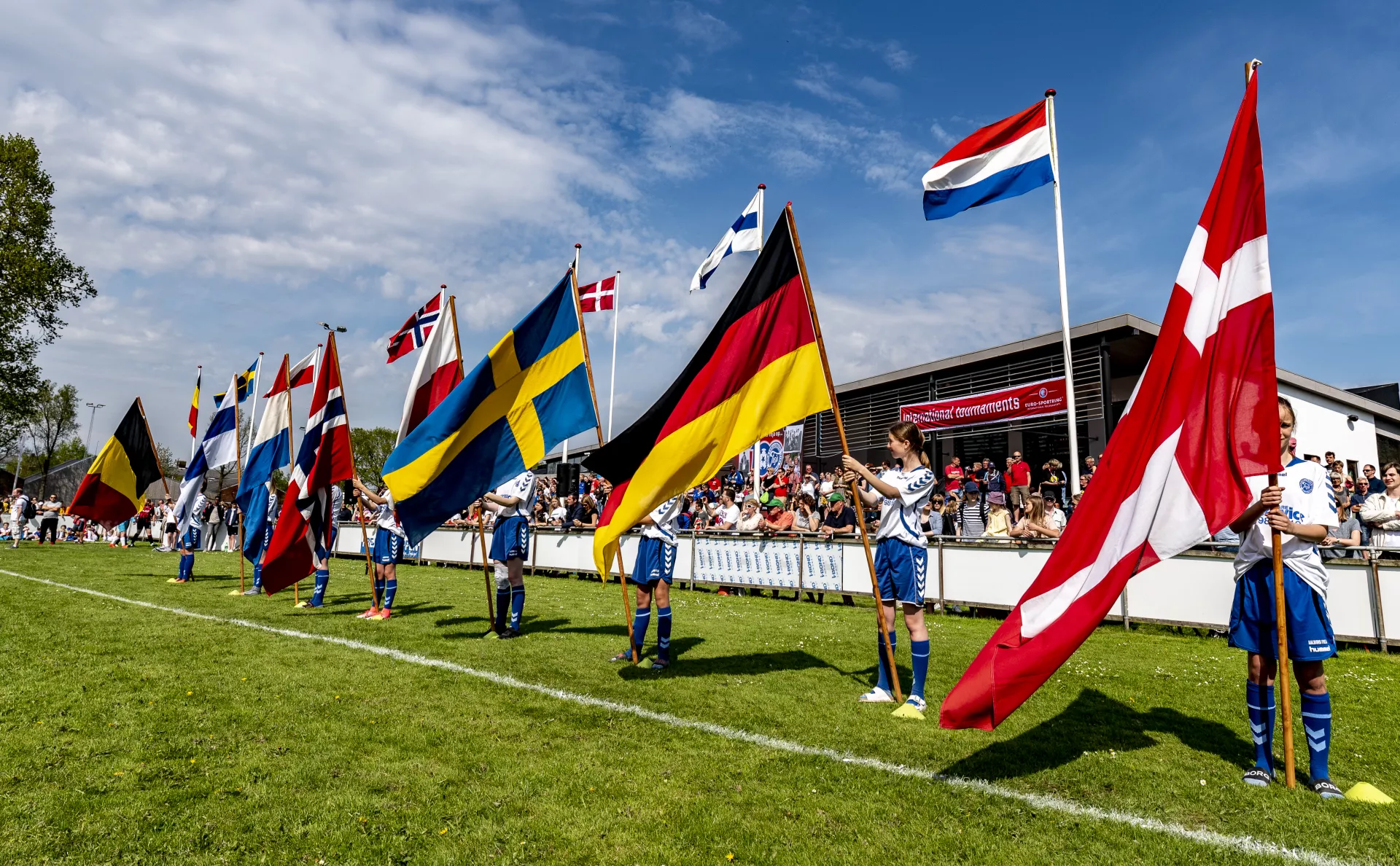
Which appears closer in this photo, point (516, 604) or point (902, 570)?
point (902, 570)

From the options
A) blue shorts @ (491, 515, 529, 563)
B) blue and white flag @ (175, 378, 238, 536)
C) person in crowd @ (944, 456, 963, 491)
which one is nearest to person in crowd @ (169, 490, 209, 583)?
blue and white flag @ (175, 378, 238, 536)

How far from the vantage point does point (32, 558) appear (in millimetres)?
22250

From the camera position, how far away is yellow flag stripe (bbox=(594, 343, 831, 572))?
676 centimetres

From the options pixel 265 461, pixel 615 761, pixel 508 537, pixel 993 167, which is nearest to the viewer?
pixel 615 761

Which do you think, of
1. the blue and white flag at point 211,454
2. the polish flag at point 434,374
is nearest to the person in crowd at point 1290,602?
the polish flag at point 434,374

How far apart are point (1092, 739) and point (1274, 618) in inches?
60.0

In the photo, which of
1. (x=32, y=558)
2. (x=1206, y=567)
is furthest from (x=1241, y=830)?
(x=32, y=558)

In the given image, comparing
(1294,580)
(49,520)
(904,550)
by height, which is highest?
(49,520)

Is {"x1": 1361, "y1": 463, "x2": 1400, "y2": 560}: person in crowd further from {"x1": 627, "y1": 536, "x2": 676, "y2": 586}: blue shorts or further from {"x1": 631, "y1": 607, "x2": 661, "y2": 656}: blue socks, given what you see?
{"x1": 631, "y1": 607, "x2": 661, "y2": 656}: blue socks

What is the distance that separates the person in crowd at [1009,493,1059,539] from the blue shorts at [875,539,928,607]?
6872 millimetres

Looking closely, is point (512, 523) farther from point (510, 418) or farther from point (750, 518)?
point (750, 518)

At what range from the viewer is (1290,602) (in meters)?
4.75

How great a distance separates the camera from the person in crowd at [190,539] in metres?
16.2

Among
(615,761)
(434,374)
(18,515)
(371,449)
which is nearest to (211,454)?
(434,374)
